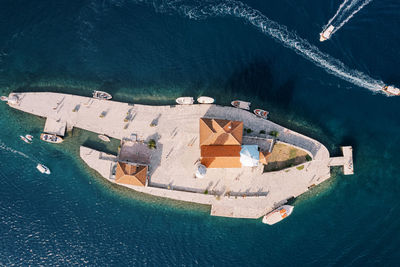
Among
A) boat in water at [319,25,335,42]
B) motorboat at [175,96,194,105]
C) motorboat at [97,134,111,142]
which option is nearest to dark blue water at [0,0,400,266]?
boat in water at [319,25,335,42]

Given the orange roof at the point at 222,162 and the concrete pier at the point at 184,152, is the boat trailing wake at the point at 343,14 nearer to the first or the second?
the concrete pier at the point at 184,152

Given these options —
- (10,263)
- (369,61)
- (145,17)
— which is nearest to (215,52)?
(145,17)

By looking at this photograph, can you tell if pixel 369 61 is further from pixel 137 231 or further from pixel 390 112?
pixel 137 231

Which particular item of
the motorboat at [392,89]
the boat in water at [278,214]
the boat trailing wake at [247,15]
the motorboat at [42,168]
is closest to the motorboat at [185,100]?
the boat trailing wake at [247,15]

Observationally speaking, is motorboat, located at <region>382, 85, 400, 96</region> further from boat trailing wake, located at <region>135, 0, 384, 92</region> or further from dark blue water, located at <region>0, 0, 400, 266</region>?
dark blue water, located at <region>0, 0, 400, 266</region>

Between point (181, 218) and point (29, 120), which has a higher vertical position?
point (29, 120)
